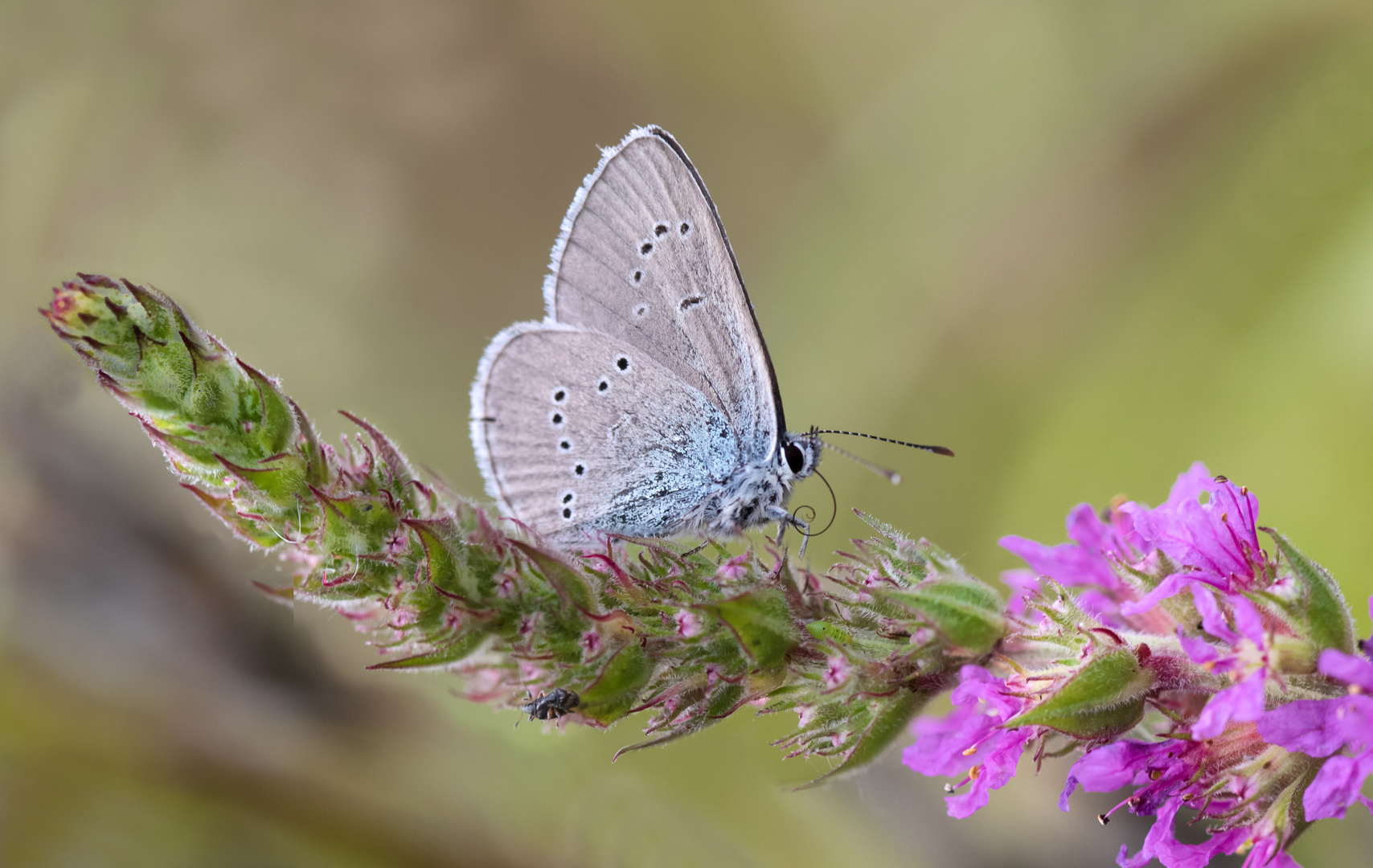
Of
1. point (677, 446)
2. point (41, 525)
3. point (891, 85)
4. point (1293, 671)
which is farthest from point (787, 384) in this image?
point (41, 525)

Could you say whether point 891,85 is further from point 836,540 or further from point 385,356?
point 385,356

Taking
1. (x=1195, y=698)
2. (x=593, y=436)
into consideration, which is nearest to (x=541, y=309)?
(x=593, y=436)

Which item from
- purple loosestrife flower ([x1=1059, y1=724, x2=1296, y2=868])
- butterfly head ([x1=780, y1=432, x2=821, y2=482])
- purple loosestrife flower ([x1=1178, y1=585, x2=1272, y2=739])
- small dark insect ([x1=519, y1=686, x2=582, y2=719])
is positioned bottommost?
purple loosestrife flower ([x1=1059, y1=724, x2=1296, y2=868])

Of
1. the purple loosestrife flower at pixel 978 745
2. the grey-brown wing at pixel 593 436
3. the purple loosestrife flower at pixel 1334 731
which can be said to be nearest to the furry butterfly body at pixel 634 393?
the grey-brown wing at pixel 593 436

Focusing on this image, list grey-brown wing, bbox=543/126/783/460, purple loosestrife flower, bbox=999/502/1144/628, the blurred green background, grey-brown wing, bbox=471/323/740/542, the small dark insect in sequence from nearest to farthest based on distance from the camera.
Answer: the small dark insect < purple loosestrife flower, bbox=999/502/1144/628 < grey-brown wing, bbox=543/126/783/460 < grey-brown wing, bbox=471/323/740/542 < the blurred green background

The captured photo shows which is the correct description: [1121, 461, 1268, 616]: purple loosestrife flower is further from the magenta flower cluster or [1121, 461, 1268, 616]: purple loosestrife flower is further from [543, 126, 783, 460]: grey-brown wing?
[543, 126, 783, 460]: grey-brown wing

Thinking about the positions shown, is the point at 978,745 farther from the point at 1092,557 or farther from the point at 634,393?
the point at 634,393

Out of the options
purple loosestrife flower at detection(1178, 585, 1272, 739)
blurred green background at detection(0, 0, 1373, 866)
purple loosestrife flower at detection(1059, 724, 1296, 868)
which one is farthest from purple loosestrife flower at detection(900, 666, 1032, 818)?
blurred green background at detection(0, 0, 1373, 866)
